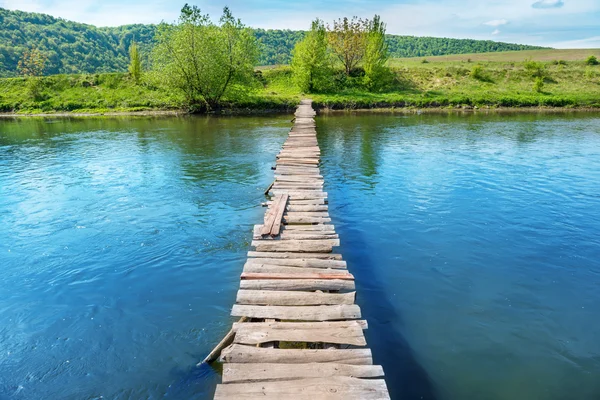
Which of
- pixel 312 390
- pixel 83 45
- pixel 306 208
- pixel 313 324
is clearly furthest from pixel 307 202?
pixel 83 45

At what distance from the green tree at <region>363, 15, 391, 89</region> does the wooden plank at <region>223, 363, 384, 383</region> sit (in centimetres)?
5763

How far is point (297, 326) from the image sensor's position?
6.94m

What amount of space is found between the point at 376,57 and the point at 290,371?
5842cm

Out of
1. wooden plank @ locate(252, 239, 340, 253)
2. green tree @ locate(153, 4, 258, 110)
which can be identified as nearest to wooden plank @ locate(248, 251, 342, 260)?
wooden plank @ locate(252, 239, 340, 253)

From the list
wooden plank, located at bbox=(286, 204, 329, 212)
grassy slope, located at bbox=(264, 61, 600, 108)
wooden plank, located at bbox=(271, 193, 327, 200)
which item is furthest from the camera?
grassy slope, located at bbox=(264, 61, 600, 108)

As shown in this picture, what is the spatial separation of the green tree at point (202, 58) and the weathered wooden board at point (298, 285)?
40476mm

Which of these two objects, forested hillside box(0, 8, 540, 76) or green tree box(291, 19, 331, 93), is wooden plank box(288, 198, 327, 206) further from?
forested hillside box(0, 8, 540, 76)

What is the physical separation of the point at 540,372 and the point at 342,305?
393 cm

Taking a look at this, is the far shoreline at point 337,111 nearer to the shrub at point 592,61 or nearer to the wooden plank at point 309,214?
the shrub at point 592,61

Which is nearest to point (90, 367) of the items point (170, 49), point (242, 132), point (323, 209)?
point (323, 209)

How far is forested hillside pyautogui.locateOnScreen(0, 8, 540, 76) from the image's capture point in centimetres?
12950

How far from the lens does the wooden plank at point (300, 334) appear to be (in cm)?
656

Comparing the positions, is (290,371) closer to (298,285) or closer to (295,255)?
(298,285)

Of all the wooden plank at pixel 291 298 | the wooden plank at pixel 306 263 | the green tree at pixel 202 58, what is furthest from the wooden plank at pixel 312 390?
the green tree at pixel 202 58
